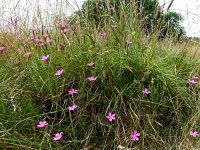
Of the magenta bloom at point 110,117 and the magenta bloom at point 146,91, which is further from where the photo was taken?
the magenta bloom at point 146,91

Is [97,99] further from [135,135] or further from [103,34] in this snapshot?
[103,34]

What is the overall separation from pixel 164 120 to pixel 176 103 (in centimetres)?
12

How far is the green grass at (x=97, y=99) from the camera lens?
1867 mm

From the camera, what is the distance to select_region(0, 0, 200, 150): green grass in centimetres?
187

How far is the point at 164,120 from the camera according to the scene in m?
2.08

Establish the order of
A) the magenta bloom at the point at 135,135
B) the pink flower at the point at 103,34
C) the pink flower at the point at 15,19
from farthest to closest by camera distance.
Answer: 1. the pink flower at the point at 15,19
2. the pink flower at the point at 103,34
3. the magenta bloom at the point at 135,135

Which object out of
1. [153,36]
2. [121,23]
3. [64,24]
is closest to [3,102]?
[64,24]

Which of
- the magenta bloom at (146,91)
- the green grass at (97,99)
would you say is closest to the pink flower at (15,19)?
the green grass at (97,99)

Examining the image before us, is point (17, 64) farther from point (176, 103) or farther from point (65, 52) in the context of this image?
point (176, 103)

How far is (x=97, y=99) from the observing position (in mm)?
1995

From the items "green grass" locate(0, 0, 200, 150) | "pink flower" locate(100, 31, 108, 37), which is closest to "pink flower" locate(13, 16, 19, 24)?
"green grass" locate(0, 0, 200, 150)

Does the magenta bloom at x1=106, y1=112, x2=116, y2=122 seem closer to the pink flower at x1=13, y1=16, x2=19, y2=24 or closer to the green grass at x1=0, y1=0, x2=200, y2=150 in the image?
the green grass at x1=0, y1=0, x2=200, y2=150

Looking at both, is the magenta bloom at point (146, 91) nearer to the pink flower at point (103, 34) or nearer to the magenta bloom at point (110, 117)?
the magenta bloom at point (110, 117)

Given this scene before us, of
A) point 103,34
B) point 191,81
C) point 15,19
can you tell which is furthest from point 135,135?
point 15,19
